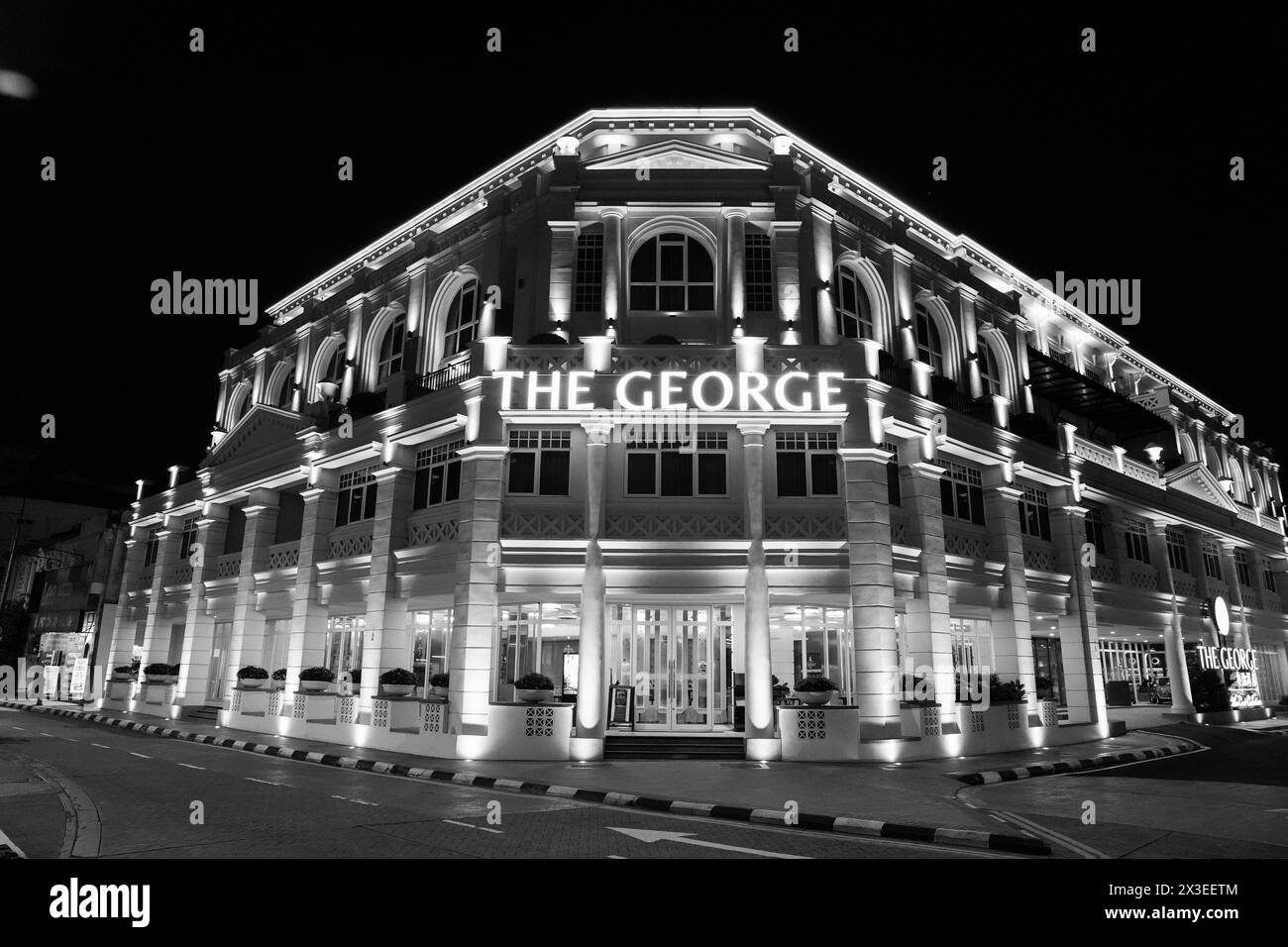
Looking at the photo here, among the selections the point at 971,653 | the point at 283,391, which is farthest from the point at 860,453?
the point at 283,391

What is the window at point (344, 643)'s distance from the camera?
25516mm

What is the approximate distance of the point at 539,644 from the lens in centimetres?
2047

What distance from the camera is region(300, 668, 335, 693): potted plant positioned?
22234 millimetres

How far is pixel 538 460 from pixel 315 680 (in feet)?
30.9

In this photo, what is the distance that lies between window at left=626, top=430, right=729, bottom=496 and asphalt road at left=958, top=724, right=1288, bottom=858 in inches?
360

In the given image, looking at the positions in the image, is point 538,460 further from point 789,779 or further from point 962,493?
point 962,493

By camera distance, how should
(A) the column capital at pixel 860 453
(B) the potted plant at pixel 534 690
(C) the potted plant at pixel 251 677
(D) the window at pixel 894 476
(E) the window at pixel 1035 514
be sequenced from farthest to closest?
(E) the window at pixel 1035 514
(C) the potted plant at pixel 251 677
(D) the window at pixel 894 476
(A) the column capital at pixel 860 453
(B) the potted plant at pixel 534 690

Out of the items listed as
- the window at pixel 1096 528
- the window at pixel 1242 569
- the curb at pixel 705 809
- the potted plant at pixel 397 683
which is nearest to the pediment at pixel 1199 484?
the window at pixel 1242 569

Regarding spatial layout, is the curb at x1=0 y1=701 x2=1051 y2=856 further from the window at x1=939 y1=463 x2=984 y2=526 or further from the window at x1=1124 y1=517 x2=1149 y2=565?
the window at x1=1124 y1=517 x2=1149 y2=565

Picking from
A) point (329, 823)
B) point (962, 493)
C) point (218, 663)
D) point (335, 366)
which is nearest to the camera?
point (329, 823)

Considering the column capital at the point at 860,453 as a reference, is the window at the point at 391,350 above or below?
above

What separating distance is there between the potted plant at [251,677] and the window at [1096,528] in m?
29.0

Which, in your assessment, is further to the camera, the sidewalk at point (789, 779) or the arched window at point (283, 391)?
the arched window at point (283, 391)

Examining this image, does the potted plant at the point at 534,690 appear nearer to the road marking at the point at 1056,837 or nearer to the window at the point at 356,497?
the window at the point at 356,497
